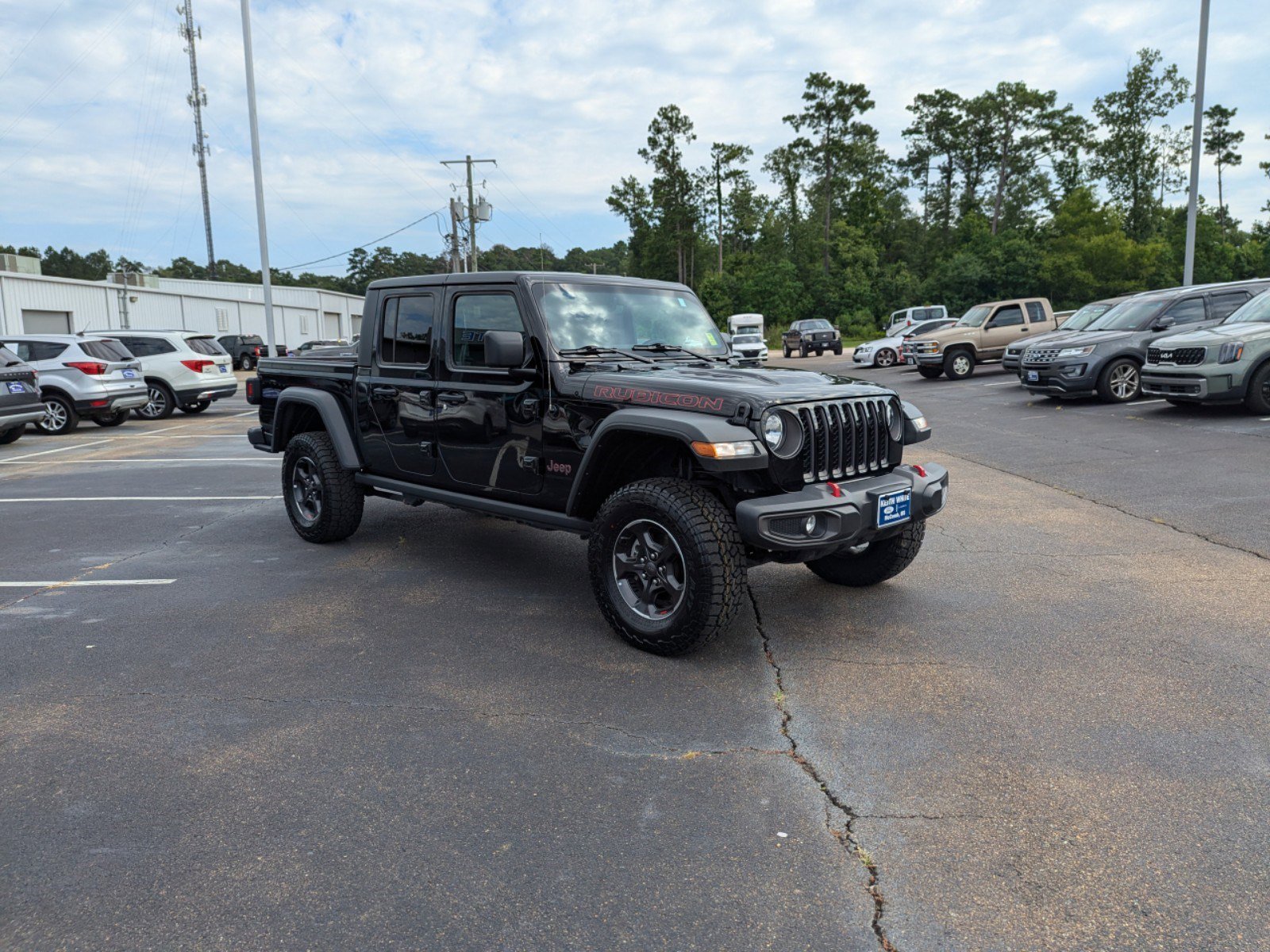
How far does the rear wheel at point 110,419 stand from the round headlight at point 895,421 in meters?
15.3

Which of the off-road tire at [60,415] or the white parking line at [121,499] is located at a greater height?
the off-road tire at [60,415]

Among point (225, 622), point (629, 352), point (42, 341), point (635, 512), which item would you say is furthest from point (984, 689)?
point (42, 341)

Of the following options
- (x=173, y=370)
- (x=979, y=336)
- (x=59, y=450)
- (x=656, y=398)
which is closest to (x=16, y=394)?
(x=59, y=450)

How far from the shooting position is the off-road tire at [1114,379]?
1511 cm

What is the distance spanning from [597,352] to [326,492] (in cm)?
258

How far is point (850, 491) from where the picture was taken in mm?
4461

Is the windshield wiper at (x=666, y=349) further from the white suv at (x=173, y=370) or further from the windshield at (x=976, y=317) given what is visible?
the windshield at (x=976, y=317)

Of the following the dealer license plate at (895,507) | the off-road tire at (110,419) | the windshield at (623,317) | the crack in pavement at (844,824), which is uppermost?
the windshield at (623,317)

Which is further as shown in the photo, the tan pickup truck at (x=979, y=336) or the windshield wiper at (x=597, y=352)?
the tan pickup truck at (x=979, y=336)

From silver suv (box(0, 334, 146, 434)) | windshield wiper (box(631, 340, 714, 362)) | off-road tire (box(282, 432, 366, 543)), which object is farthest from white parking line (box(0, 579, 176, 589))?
silver suv (box(0, 334, 146, 434))

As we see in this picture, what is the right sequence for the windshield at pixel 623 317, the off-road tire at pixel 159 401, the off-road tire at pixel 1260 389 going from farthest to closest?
the off-road tire at pixel 159 401 → the off-road tire at pixel 1260 389 → the windshield at pixel 623 317

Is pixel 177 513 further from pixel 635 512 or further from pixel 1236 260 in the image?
pixel 1236 260

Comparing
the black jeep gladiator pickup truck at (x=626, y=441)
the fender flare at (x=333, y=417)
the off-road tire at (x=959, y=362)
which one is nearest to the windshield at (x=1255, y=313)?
the off-road tire at (x=959, y=362)

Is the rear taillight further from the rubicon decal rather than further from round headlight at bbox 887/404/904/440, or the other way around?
round headlight at bbox 887/404/904/440
